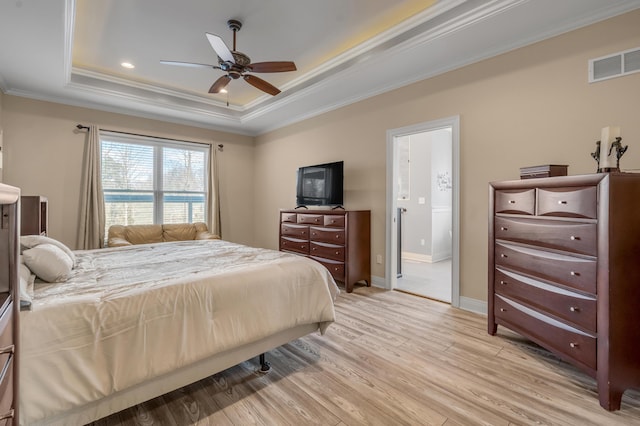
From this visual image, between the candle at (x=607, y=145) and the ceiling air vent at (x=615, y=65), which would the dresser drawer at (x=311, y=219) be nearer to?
the candle at (x=607, y=145)

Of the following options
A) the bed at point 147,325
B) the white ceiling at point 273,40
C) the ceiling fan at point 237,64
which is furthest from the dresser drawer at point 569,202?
→ the ceiling fan at point 237,64

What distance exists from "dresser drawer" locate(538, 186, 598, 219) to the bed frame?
80.2 inches

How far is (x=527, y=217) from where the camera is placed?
2207 mm

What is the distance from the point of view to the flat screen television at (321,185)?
14.2 feet

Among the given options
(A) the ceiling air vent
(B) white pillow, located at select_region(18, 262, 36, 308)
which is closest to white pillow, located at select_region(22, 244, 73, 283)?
(B) white pillow, located at select_region(18, 262, 36, 308)

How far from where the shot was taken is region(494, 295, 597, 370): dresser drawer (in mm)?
1788

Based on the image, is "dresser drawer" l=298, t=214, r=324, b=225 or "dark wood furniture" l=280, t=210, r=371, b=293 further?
"dresser drawer" l=298, t=214, r=324, b=225

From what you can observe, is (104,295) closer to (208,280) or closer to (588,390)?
(208,280)

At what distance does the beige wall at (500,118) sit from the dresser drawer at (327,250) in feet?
1.80

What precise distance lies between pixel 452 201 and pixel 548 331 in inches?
62.8

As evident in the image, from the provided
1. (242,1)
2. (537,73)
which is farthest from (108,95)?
(537,73)

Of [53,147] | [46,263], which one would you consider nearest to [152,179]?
[53,147]

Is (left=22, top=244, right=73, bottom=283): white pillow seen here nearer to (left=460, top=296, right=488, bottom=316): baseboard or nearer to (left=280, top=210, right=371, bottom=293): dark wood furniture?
(left=280, top=210, right=371, bottom=293): dark wood furniture

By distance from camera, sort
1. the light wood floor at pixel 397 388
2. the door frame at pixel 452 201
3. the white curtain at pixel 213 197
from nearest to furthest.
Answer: the light wood floor at pixel 397 388, the door frame at pixel 452 201, the white curtain at pixel 213 197
